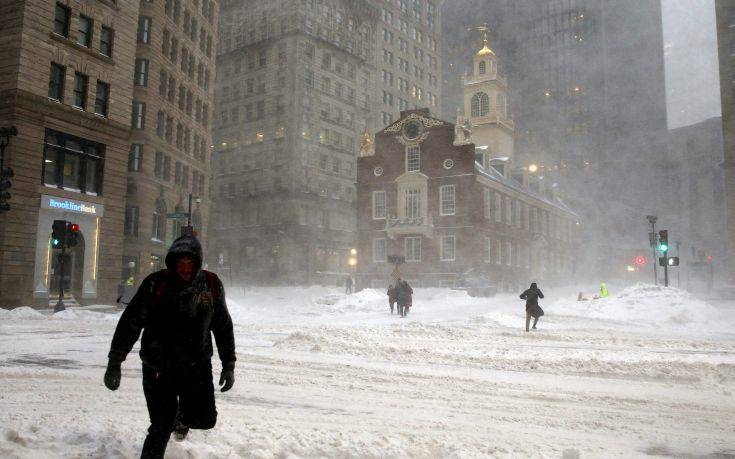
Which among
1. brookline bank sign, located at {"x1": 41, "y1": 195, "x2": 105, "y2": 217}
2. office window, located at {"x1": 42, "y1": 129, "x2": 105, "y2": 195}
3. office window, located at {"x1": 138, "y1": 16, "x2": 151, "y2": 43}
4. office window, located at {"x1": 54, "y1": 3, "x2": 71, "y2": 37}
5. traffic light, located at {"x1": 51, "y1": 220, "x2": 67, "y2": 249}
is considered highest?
office window, located at {"x1": 138, "y1": 16, "x2": 151, "y2": 43}

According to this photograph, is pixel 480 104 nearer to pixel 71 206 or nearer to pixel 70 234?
pixel 71 206

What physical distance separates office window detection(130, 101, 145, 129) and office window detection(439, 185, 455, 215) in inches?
859

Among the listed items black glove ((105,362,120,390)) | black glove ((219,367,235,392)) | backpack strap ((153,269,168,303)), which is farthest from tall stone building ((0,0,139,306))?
black glove ((219,367,235,392))

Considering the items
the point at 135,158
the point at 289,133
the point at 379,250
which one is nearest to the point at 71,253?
the point at 135,158

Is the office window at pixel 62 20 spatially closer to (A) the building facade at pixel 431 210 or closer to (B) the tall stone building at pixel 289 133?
(A) the building facade at pixel 431 210

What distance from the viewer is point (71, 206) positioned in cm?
2480

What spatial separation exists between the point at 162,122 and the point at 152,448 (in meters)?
37.3

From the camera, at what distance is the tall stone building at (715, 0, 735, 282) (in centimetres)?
4381

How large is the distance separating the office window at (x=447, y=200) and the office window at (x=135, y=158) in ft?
70.9

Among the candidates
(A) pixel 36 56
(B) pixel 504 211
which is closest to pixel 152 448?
(A) pixel 36 56

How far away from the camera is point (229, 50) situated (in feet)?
222

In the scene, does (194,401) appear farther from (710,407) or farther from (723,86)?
(723,86)

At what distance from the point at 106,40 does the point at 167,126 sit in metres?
12.0

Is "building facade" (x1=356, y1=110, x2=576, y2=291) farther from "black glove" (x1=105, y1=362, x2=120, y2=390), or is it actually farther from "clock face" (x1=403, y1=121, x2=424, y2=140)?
"black glove" (x1=105, y1=362, x2=120, y2=390)
